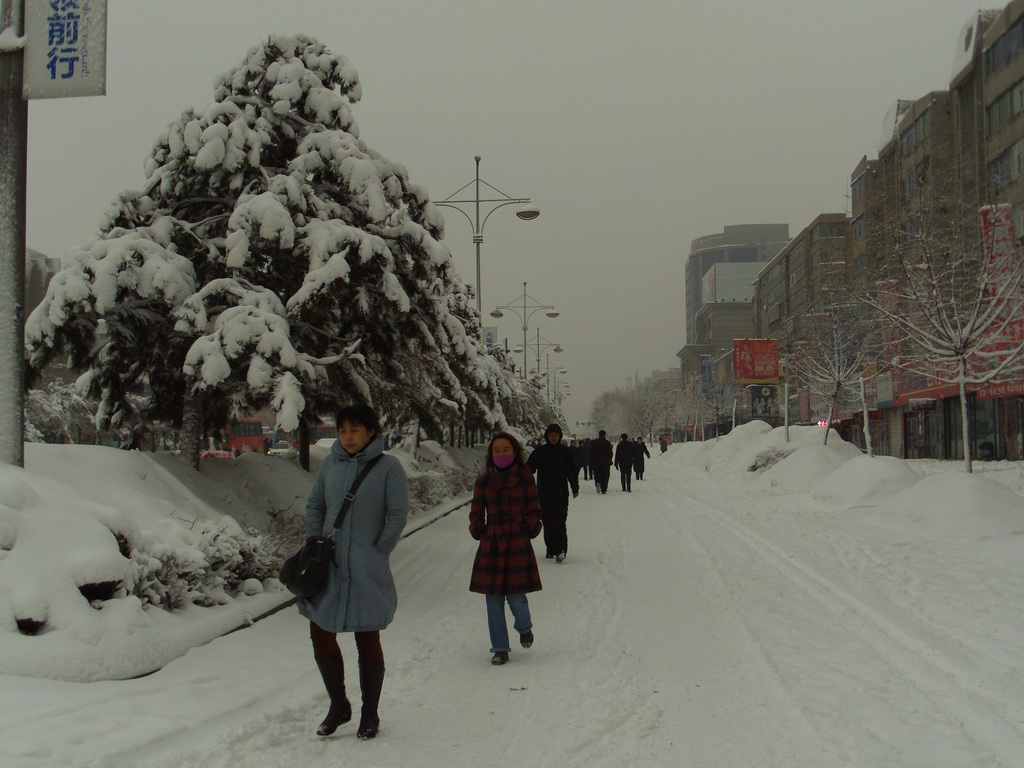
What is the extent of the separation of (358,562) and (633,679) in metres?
2.34

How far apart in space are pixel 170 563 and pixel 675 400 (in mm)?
106166

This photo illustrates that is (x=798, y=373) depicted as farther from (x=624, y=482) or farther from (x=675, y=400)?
(x=675, y=400)

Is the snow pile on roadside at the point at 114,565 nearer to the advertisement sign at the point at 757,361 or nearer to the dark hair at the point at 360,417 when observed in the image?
the dark hair at the point at 360,417

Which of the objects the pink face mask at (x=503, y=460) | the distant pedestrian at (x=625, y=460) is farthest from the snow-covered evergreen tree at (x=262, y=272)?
the distant pedestrian at (x=625, y=460)

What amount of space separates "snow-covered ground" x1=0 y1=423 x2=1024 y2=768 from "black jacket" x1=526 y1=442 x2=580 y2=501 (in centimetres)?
97

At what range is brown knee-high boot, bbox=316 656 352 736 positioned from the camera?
4.84 m

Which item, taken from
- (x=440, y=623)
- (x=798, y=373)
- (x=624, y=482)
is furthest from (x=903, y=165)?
(x=440, y=623)

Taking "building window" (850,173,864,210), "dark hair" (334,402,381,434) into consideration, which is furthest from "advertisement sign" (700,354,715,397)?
"dark hair" (334,402,381,434)

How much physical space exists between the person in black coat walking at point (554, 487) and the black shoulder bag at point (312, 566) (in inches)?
280

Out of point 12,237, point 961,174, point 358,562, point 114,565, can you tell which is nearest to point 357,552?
point 358,562

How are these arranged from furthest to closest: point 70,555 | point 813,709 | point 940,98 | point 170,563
Answer: point 940,98 < point 170,563 < point 70,555 < point 813,709

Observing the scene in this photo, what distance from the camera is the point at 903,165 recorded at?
50.2m

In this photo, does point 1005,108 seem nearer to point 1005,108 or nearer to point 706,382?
point 1005,108

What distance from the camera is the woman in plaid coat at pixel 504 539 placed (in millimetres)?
6707
